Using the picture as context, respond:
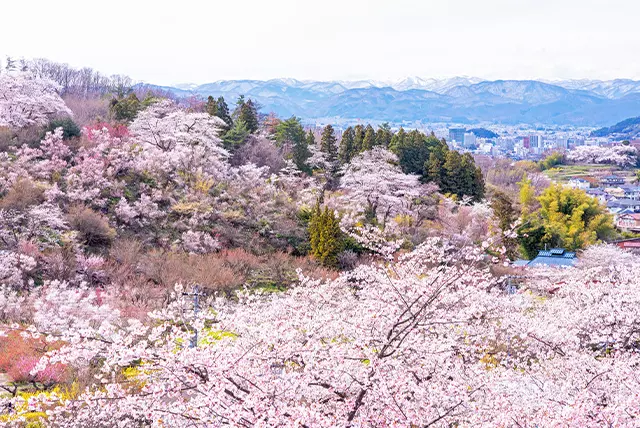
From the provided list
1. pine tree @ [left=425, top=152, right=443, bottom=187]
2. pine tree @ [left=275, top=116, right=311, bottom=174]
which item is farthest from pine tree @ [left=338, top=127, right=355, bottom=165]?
pine tree @ [left=425, top=152, right=443, bottom=187]

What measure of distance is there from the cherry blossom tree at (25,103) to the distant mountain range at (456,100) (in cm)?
9289

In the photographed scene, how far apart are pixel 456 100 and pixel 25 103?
17559 cm

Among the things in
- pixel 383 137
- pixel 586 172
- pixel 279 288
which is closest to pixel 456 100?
pixel 586 172

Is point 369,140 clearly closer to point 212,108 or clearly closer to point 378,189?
point 378,189

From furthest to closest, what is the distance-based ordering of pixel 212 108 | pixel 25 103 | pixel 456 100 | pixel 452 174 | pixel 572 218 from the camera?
pixel 456 100
pixel 452 174
pixel 212 108
pixel 572 218
pixel 25 103

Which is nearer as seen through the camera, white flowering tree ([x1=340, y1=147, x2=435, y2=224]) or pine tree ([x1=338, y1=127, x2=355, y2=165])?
white flowering tree ([x1=340, y1=147, x2=435, y2=224])

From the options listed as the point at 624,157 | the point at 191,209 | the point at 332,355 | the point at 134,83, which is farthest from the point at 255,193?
the point at 624,157

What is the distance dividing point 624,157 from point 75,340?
67946 millimetres

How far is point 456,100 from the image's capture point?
586 ft

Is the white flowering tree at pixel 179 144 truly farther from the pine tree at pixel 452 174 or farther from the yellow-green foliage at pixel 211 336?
the yellow-green foliage at pixel 211 336

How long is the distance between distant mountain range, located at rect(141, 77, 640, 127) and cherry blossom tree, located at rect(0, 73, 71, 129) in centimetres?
9289

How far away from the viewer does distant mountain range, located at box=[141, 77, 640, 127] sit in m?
131

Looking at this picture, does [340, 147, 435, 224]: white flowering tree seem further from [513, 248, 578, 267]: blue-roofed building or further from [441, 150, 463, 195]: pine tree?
[513, 248, 578, 267]: blue-roofed building

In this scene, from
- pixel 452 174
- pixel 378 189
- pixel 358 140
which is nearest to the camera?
pixel 378 189
